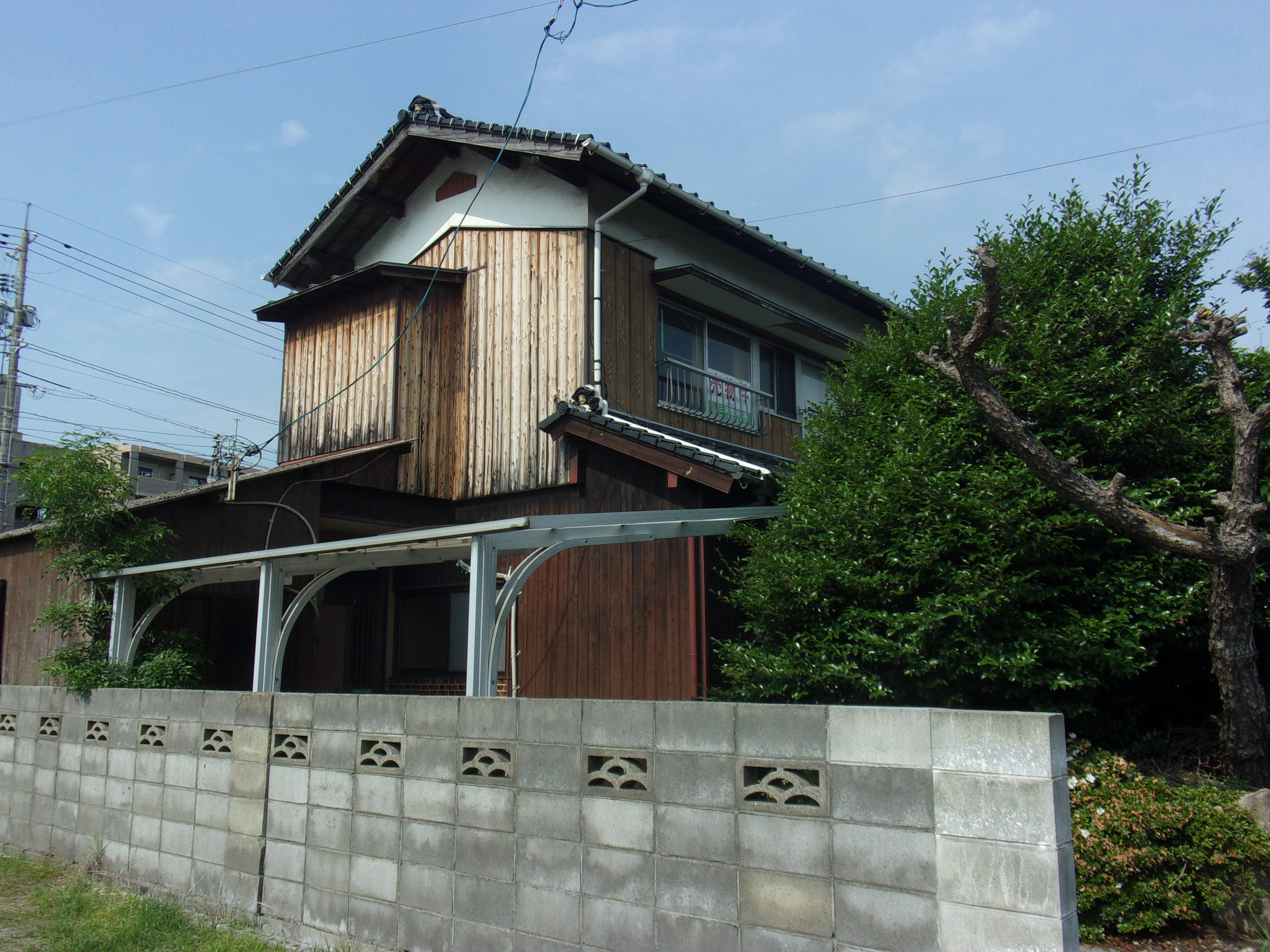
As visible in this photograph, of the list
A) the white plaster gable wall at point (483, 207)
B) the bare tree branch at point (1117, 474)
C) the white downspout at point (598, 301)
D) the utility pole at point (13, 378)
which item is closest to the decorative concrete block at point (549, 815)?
the bare tree branch at point (1117, 474)

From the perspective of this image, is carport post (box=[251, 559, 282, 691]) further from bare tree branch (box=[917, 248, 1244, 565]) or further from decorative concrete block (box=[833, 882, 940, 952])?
bare tree branch (box=[917, 248, 1244, 565])

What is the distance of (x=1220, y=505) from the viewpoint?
208 inches

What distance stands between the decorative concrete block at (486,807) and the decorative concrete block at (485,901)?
0.90 feet

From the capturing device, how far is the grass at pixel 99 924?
18.7ft

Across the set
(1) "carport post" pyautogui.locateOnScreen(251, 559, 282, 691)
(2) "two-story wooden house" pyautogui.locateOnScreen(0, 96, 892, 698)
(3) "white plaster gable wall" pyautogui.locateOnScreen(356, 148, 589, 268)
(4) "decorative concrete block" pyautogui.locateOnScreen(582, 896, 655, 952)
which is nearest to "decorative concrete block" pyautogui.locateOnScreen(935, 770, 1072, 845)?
(4) "decorative concrete block" pyautogui.locateOnScreen(582, 896, 655, 952)

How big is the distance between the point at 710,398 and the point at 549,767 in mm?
8135

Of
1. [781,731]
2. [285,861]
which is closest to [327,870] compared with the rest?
[285,861]

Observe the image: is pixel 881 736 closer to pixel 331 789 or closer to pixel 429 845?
pixel 429 845

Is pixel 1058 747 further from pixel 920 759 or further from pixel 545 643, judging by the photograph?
pixel 545 643

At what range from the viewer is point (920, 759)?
3.78 meters

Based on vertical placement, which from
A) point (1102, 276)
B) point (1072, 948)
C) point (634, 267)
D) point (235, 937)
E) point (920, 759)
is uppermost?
point (634, 267)

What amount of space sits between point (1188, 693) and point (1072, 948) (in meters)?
3.71

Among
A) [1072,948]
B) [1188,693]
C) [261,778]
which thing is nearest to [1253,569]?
[1188,693]

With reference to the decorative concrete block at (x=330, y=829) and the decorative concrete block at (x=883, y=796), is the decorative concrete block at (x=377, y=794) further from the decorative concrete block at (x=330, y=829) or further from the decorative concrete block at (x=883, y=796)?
the decorative concrete block at (x=883, y=796)
